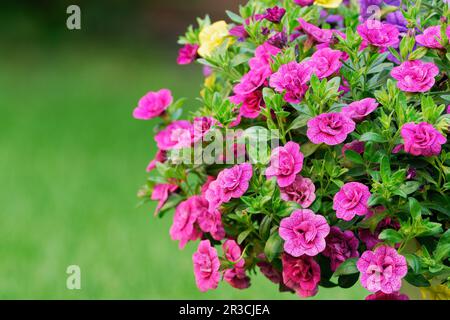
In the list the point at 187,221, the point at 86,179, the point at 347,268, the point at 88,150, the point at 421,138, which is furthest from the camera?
the point at 88,150

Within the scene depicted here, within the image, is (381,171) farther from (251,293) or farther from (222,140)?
(251,293)

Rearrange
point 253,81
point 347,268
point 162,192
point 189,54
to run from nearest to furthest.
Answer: point 347,268, point 253,81, point 162,192, point 189,54

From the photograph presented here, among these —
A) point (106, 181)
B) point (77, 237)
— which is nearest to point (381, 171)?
point (77, 237)

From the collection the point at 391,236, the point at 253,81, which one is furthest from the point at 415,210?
the point at 253,81

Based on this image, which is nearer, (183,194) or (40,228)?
(183,194)

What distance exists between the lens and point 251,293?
3.74 metres

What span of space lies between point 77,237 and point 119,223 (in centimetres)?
35

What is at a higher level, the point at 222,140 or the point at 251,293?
the point at 222,140

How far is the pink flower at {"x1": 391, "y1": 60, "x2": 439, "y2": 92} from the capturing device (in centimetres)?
207

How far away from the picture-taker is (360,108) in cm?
207

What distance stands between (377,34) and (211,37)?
1.86 ft

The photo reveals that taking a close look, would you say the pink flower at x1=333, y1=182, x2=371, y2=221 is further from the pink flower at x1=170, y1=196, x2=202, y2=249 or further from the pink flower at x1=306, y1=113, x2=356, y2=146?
→ the pink flower at x1=170, y1=196, x2=202, y2=249

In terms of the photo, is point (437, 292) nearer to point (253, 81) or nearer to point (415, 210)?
point (415, 210)
